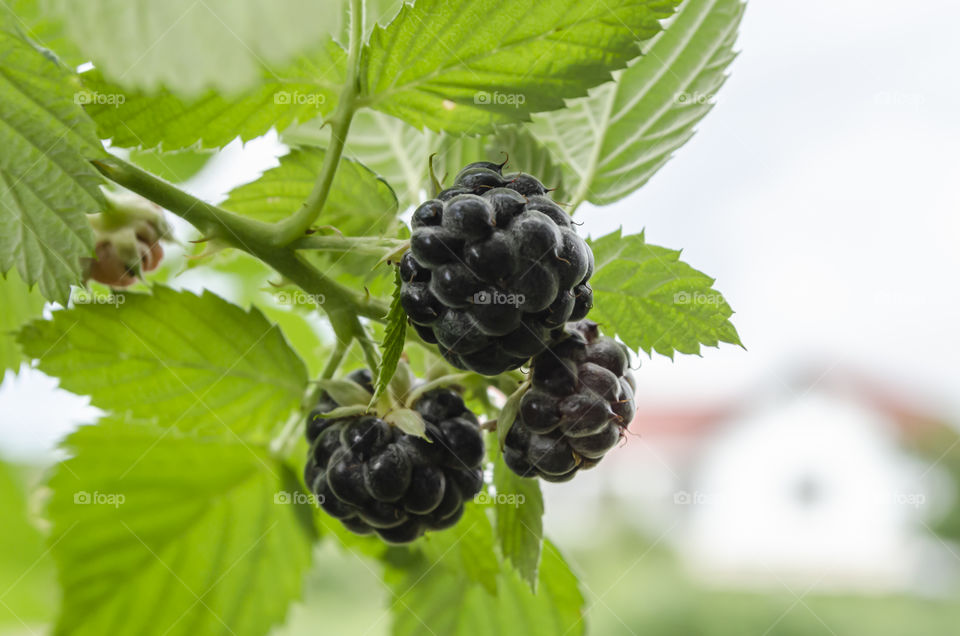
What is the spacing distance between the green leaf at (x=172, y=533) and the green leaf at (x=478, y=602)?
4.0 inches

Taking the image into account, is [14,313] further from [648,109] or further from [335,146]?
[648,109]

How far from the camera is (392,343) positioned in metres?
0.46

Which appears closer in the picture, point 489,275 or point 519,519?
point 489,275

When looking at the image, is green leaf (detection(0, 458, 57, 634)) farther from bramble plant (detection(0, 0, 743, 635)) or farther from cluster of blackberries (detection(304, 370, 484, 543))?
cluster of blackberries (detection(304, 370, 484, 543))

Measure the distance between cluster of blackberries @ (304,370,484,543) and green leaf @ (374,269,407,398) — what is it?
116mm

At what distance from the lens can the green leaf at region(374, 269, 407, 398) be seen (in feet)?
1.46

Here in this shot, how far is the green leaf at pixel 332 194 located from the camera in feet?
1.98

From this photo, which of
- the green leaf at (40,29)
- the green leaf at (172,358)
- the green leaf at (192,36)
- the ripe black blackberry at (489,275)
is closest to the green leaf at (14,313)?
the green leaf at (172,358)

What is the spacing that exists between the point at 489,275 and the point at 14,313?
49cm

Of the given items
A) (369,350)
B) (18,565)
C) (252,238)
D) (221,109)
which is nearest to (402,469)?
(369,350)

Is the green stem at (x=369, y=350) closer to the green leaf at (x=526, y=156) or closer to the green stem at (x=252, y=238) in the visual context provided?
the green stem at (x=252, y=238)

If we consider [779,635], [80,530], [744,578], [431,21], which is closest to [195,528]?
[80,530]

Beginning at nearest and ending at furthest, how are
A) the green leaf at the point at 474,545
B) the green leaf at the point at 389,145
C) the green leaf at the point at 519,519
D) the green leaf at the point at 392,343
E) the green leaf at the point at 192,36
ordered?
the green leaf at the point at 192,36 → the green leaf at the point at 392,343 → the green leaf at the point at 519,519 → the green leaf at the point at 474,545 → the green leaf at the point at 389,145

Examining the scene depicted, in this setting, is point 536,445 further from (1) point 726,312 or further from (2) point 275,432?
(2) point 275,432
